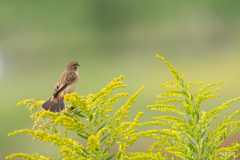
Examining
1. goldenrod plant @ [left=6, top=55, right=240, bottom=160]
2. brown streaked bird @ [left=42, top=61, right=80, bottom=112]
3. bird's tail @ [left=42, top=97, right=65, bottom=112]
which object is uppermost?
brown streaked bird @ [left=42, top=61, right=80, bottom=112]

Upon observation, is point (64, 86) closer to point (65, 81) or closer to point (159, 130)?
point (65, 81)

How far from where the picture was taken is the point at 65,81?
3.49 meters

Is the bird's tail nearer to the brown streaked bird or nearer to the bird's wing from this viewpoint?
the brown streaked bird

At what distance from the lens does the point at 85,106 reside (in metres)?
1.71

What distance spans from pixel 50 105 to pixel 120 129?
4.49 ft

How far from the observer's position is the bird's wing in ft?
11.0

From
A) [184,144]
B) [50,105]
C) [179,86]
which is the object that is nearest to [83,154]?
[184,144]

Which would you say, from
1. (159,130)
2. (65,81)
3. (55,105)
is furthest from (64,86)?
(159,130)

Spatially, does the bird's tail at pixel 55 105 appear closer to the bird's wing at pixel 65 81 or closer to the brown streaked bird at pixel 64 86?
the brown streaked bird at pixel 64 86

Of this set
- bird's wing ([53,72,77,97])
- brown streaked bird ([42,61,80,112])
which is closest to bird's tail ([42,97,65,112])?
brown streaked bird ([42,61,80,112])

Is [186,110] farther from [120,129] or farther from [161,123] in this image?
[120,129]

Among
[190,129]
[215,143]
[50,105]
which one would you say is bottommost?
[215,143]

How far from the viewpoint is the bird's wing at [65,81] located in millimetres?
3365

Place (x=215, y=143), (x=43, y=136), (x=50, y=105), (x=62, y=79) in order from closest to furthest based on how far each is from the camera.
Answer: (x=43, y=136) → (x=215, y=143) → (x=50, y=105) → (x=62, y=79)
